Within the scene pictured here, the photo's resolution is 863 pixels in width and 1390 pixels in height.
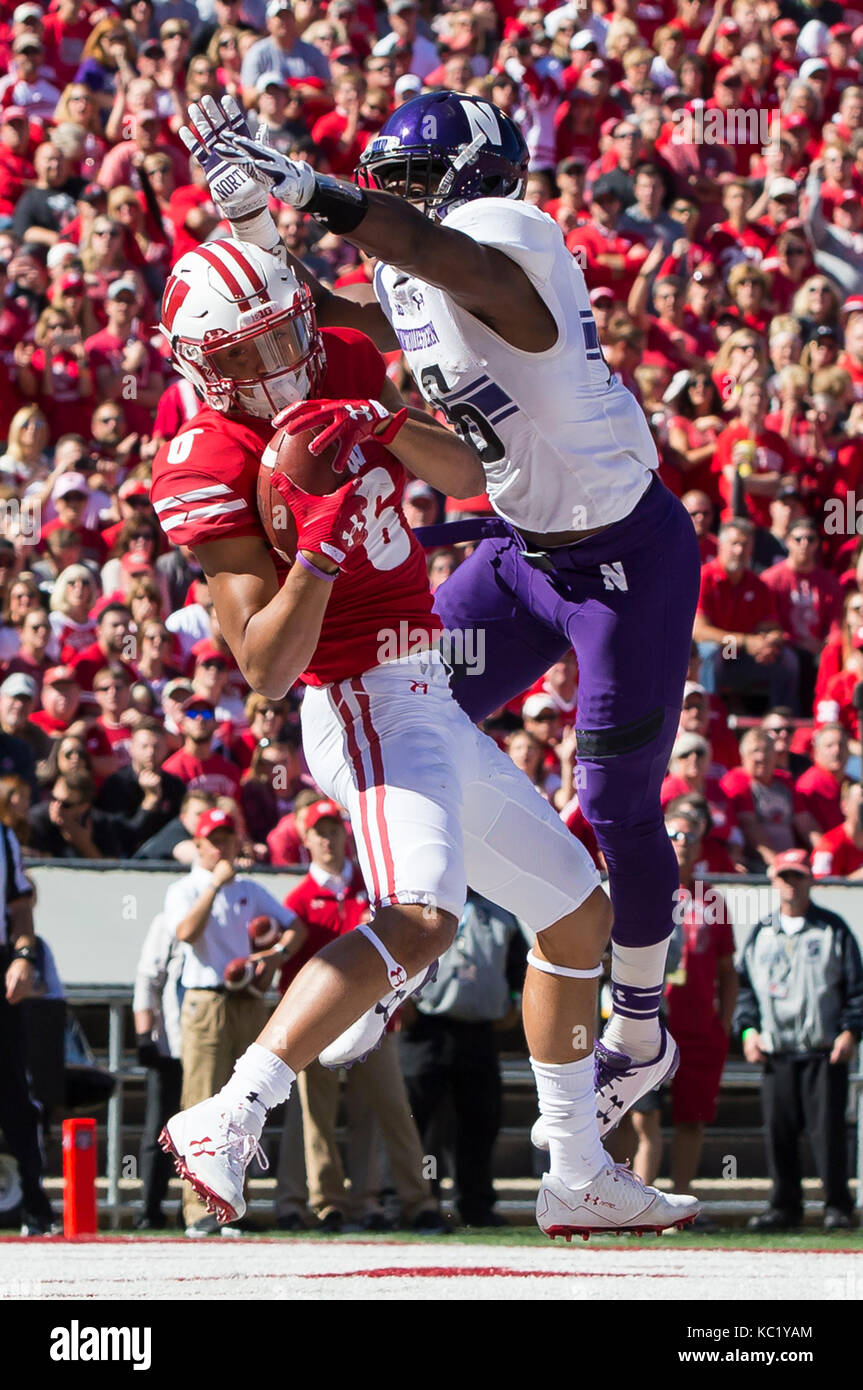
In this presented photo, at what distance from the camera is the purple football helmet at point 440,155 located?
555 centimetres

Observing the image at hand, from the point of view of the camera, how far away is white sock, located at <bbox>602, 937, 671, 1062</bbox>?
6.01 m

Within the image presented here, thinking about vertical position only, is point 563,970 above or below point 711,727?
below

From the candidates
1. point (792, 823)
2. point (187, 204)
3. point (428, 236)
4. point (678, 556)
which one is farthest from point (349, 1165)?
point (187, 204)

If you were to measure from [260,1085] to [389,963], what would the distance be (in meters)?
0.41

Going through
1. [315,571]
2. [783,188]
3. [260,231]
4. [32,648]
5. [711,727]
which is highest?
[783,188]

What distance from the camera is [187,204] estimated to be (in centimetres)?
1291

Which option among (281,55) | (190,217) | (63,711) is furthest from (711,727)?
(281,55)

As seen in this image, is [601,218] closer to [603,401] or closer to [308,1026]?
[603,401]

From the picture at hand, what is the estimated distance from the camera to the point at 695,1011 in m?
9.41

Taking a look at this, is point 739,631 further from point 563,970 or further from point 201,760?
point 563,970

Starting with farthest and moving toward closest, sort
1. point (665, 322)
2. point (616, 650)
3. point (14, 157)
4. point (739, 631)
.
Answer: point (14, 157)
point (665, 322)
point (739, 631)
point (616, 650)

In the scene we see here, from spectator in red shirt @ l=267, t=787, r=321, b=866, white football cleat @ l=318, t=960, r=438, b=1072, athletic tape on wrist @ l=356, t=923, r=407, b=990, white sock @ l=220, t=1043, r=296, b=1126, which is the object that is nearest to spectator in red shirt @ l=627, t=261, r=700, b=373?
spectator in red shirt @ l=267, t=787, r=321, b=866

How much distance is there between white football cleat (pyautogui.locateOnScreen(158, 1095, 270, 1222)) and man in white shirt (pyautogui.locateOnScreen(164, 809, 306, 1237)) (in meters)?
4.20

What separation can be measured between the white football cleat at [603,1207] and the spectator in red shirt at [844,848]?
4.66 meters
